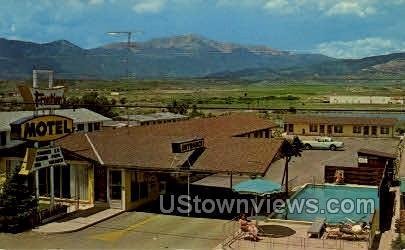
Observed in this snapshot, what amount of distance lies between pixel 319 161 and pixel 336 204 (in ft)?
60.5

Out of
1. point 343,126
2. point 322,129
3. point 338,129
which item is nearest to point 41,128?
point 322,129

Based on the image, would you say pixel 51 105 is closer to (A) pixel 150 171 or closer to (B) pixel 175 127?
(A) pixel 150 171

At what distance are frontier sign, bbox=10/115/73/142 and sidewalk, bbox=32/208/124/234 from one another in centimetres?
378

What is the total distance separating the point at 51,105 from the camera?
26125mm

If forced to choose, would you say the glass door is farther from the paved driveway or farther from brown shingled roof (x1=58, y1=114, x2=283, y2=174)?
the paved driveway

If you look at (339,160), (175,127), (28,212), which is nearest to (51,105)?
(28,212)

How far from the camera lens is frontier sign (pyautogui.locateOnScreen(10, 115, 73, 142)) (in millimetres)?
23641

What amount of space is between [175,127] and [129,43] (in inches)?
279

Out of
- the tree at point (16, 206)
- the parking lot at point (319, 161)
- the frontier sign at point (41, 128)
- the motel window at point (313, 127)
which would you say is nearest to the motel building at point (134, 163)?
the frontier sign at point (41, 128)

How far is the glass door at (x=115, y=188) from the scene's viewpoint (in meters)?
27.2

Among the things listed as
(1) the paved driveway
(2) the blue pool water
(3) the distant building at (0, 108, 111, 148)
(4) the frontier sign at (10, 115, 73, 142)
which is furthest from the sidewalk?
(3) the distant building at (0, 108, 111, 148)

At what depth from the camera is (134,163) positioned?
2678cm

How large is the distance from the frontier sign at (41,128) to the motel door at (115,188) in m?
2.99

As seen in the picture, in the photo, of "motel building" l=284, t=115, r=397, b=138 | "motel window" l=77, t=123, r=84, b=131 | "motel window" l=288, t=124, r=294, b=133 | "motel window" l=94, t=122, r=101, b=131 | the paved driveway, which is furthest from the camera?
"motel window" l=288, t=124, r=294, b=133
